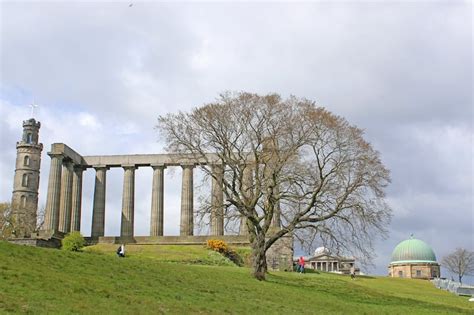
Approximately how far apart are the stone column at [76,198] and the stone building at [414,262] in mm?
80603

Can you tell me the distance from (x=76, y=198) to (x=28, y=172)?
1009cm

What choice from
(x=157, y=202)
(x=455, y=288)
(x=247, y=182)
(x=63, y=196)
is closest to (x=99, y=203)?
(x=63, y=196)

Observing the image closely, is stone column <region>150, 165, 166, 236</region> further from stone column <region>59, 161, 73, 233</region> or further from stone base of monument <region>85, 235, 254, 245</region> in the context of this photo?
stone column <region>59, 161, 73, 233</region>

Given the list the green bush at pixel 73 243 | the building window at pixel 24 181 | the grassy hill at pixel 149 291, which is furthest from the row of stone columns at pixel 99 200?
the grassy hill at pixel 149 291

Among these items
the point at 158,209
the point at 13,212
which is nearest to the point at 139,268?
the point at 158,209

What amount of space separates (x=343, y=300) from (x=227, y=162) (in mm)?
13085

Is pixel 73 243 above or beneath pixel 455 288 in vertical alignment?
above

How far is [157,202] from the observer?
76.3 m

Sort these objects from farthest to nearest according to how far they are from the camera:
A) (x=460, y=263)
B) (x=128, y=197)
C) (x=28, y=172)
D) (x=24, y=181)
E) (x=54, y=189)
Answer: (x=460, y=263) → (x=28, y=172) → (x=24, y=181) → (x=128, y=197) → (x=54, y=189)

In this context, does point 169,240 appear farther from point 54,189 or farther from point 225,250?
point 54,189

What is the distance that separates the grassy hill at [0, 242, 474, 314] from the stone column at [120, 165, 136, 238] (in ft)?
120

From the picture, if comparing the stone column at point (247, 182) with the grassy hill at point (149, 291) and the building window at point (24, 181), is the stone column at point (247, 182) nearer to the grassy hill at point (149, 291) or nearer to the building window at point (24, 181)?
the grassy hill at point (149, 291)

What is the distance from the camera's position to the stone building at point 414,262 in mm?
137750

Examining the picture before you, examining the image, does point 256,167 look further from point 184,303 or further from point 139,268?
point 184,303
